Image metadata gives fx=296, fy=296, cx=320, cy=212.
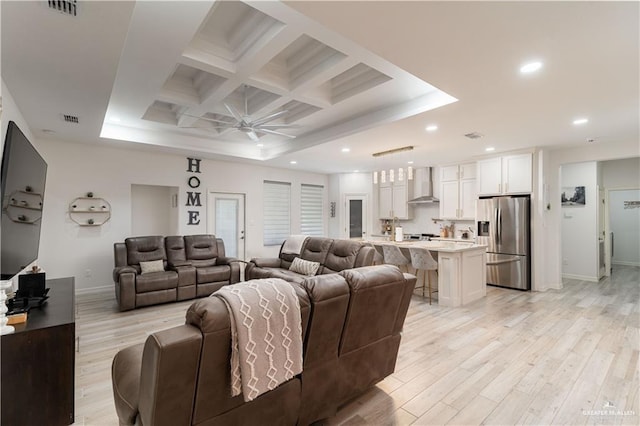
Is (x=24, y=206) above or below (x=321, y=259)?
above

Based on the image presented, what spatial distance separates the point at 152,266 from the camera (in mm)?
4777

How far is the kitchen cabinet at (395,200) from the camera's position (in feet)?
25.2

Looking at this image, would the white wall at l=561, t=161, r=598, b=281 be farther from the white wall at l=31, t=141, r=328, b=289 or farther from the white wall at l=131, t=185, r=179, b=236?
the white wall at l=131, t=185, r=179, b=236

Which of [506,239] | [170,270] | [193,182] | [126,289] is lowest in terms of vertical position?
[126,289]

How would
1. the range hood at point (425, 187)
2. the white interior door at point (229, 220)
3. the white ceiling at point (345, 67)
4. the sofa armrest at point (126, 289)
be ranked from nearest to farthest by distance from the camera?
the white ceiling at point (345, 67)
the sofa armrest at point (126, 289)
the white interior door at point (229, 220)
the range hood at point (425, 187)

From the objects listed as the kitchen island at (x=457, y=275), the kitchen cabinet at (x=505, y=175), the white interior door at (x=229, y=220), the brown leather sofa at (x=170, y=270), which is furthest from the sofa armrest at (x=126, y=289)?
the kitchen cabinet at (x=505, y=175)

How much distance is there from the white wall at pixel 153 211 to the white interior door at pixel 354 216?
14.5ft

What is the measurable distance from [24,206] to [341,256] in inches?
143

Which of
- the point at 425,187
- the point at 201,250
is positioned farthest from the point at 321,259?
the point at 425,187

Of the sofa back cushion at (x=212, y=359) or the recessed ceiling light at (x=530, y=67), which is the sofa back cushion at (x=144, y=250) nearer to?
the sofa back cushion at (x=212, y=359)

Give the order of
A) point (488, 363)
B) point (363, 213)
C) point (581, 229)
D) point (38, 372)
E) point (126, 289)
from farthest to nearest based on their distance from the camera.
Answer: point (363, 213) → point (581, 229) → point (126, 289) → point (488, 363) → point (38, 372)

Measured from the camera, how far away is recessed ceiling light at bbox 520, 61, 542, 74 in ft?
7.87

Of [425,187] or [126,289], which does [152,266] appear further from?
[425,187]

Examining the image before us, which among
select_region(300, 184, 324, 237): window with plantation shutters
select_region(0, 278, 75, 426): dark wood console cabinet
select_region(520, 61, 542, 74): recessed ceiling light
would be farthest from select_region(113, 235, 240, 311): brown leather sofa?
select_region(520, 61, 542, 74): recessed ceiling light
